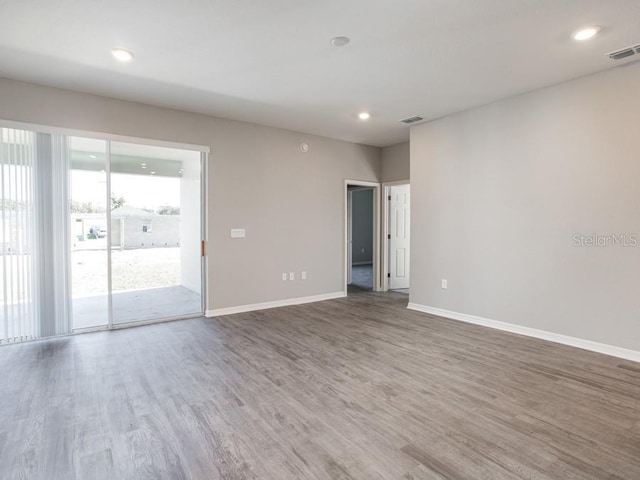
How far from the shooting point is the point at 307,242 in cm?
617

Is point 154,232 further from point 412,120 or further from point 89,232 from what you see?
point 412,120

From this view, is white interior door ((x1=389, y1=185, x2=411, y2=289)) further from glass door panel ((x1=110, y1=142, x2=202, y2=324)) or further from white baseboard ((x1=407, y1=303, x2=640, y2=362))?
glass door panel ((x1=110, y1=142, x2=202, y2=324))

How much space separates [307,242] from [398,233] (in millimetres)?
2148

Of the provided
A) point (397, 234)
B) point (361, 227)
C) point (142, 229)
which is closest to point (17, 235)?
point (142, 229)

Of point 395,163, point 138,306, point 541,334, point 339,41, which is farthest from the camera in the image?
point 395,163

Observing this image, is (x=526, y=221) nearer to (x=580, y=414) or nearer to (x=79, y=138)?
(x=580, y=414)

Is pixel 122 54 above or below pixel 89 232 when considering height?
above

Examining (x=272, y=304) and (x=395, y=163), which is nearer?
Answer: (x=272, y=304)

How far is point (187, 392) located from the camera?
2795 mm

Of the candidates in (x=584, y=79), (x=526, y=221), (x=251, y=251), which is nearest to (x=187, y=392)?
(x=251, y=251)

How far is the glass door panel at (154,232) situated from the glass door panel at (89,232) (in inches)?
5.1

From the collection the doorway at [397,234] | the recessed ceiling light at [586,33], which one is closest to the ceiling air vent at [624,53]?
the recessed ceiling light at [586,33]

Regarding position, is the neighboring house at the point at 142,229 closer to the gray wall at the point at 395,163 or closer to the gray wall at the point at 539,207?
the gray wall at the point at 539,207

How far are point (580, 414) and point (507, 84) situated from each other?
336 centimetres
